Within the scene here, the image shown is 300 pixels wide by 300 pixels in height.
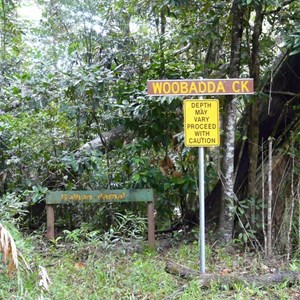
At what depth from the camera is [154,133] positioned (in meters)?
5.84

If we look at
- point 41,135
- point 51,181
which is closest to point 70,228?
point 51,181

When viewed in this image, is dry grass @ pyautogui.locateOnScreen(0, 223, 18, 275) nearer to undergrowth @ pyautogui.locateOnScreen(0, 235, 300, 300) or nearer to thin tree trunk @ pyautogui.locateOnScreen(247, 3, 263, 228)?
undergrowth @ pyautogui.locateOnScreen(0, 235, 300, 300)

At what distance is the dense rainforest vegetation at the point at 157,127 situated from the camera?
5152 millimetres

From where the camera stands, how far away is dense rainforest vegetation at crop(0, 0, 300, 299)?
5.15m

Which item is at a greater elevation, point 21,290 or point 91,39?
point 91,39

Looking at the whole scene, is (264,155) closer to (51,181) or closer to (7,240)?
(51,181)

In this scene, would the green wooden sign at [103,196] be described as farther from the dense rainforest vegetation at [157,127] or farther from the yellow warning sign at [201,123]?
the yellow warning sign at [201,123]

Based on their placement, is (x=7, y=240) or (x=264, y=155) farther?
(x=264, y=155)

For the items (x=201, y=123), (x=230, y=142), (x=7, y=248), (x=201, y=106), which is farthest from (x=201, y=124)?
(x=7, y=248)

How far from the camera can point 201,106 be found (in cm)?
390

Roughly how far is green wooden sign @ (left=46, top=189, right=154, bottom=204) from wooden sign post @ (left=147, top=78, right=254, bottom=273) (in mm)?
1448

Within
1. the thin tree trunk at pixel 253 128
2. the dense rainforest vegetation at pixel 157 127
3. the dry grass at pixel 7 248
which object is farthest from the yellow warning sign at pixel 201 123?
the dry grass at pixel 7 248

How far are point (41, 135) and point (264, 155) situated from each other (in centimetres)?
354

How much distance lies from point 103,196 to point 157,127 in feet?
4.23
